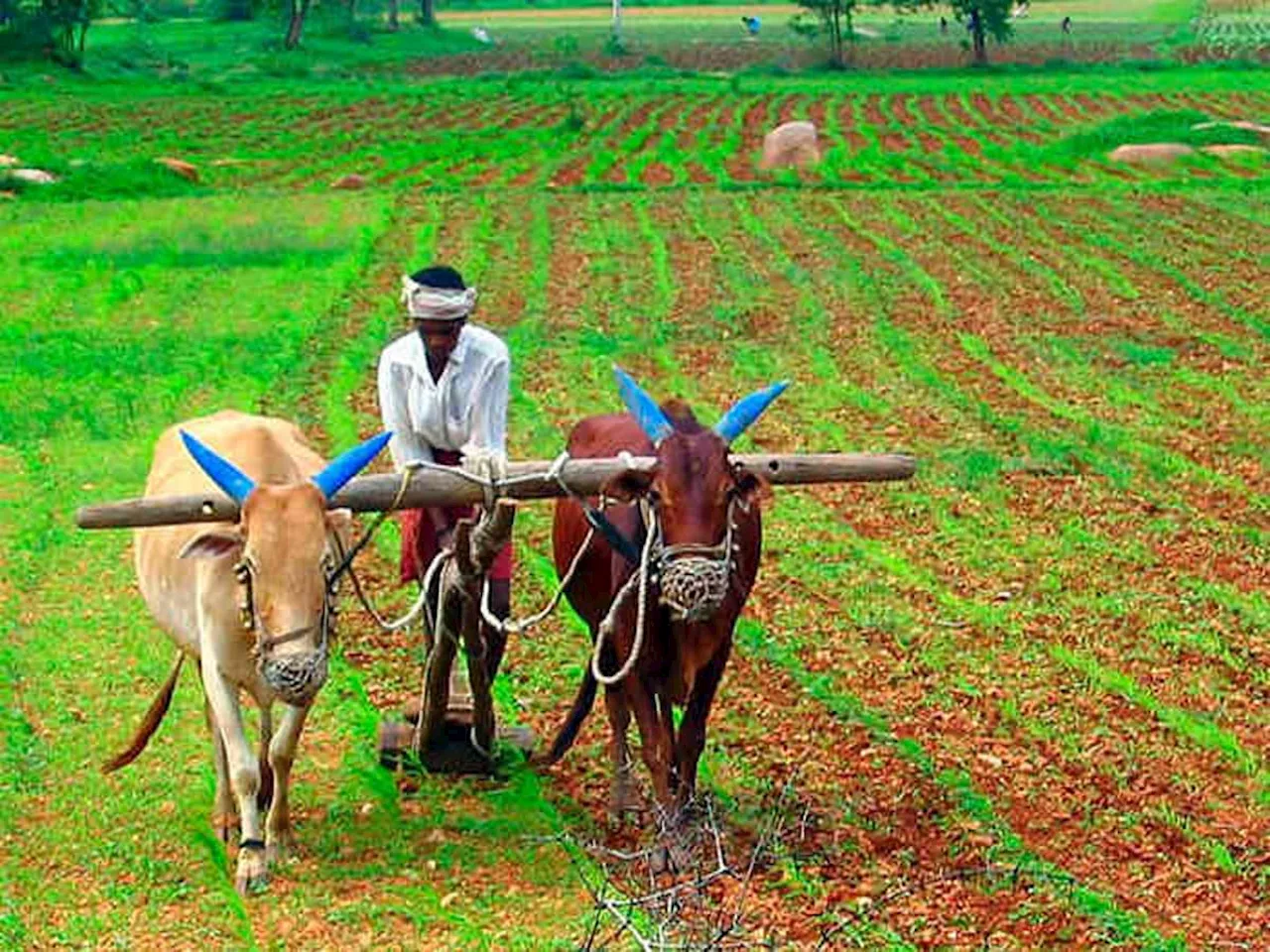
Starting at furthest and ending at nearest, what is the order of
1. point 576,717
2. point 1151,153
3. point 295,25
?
point 295,25 < point 1151,153 < point 576,717

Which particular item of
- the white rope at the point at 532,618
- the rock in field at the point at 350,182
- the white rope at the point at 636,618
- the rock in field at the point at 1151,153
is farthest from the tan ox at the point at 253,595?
the rock in field at the point at 1151,153

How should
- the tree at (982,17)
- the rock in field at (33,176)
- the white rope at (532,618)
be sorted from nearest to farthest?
the white rope at (532,618), the rock in field at (33,176), the tree at (982,17)

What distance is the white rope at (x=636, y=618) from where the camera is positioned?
7223 mm

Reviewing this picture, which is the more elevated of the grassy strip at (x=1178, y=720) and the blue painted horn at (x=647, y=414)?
the blue painted horn at (x=647, y=414)

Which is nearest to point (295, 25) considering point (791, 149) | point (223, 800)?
point (791, 149)

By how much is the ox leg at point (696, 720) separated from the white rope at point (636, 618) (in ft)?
0.90

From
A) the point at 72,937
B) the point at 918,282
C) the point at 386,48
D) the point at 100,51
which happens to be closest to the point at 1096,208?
the point at 918,282

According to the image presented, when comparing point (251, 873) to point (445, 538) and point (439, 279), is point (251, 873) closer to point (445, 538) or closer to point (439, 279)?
point (445, 538)

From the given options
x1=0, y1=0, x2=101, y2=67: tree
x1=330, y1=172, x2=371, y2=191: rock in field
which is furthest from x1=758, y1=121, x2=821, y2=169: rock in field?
x1=0, y1=0, x2=101, y2=67: tree

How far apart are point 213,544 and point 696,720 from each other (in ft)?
6.00

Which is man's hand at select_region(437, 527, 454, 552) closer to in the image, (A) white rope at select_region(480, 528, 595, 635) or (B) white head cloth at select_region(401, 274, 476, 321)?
(A) white rope at select_region(480, 528, 595, 635)

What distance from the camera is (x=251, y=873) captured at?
7438mm

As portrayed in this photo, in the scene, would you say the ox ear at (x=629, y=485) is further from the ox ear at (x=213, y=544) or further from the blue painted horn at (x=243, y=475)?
the ox ear at (x=213, y=544)

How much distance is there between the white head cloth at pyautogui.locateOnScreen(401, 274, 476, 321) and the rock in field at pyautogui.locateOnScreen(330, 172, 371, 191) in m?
21.9
